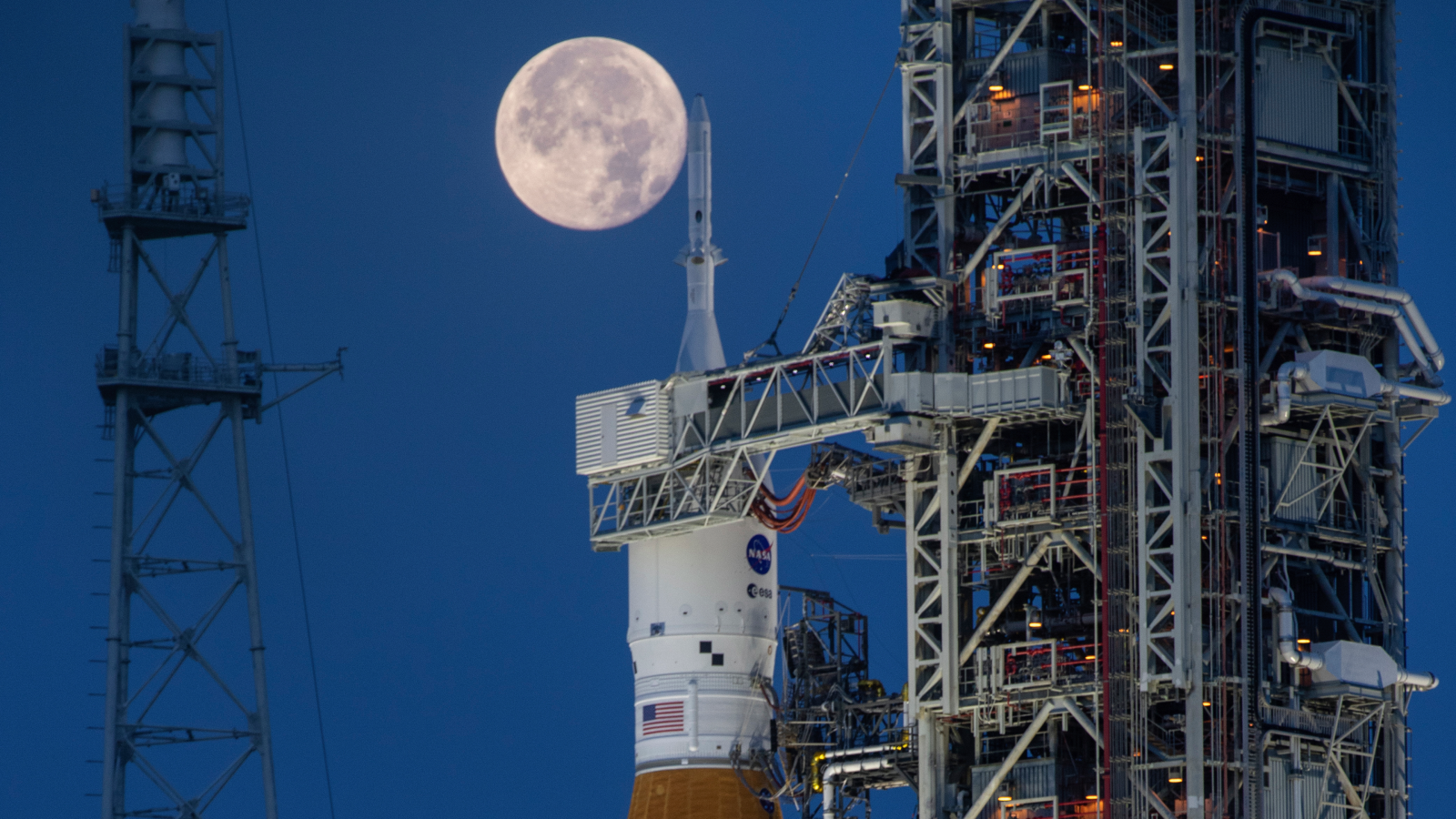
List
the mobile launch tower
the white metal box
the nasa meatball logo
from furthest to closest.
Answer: the nasa meatball logo < the white metal box < the mobile launch tower

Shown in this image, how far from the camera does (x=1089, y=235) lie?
351 feet

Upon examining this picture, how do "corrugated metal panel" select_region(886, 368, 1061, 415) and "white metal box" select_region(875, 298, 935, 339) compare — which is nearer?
"corrugated metal panel" select_region(886, 368, 1061, 415)

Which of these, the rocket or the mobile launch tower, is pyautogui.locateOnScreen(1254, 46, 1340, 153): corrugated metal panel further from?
the rocket

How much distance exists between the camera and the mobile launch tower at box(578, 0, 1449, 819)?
102 metres

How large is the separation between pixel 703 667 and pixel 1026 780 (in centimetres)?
1181

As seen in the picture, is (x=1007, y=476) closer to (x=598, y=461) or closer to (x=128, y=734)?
(x=598, y=461)

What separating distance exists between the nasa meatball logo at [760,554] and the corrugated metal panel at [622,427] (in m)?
4.18

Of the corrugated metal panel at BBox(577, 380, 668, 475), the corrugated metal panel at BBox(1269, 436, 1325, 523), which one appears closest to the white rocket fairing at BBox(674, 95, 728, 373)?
the corrugated metal panel at BBox(577, 380, 668, 475)

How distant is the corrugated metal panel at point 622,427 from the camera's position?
112 m

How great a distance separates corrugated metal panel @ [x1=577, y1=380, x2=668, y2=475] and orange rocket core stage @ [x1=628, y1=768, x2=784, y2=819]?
32.0 ft

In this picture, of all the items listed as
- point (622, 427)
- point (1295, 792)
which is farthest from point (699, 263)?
point (1295, 792)

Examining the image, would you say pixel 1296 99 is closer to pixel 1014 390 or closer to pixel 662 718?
pixel 1014 390

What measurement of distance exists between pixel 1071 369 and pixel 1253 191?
7.27 m

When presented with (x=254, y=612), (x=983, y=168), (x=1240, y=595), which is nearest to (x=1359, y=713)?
(x=1240, y=595)
